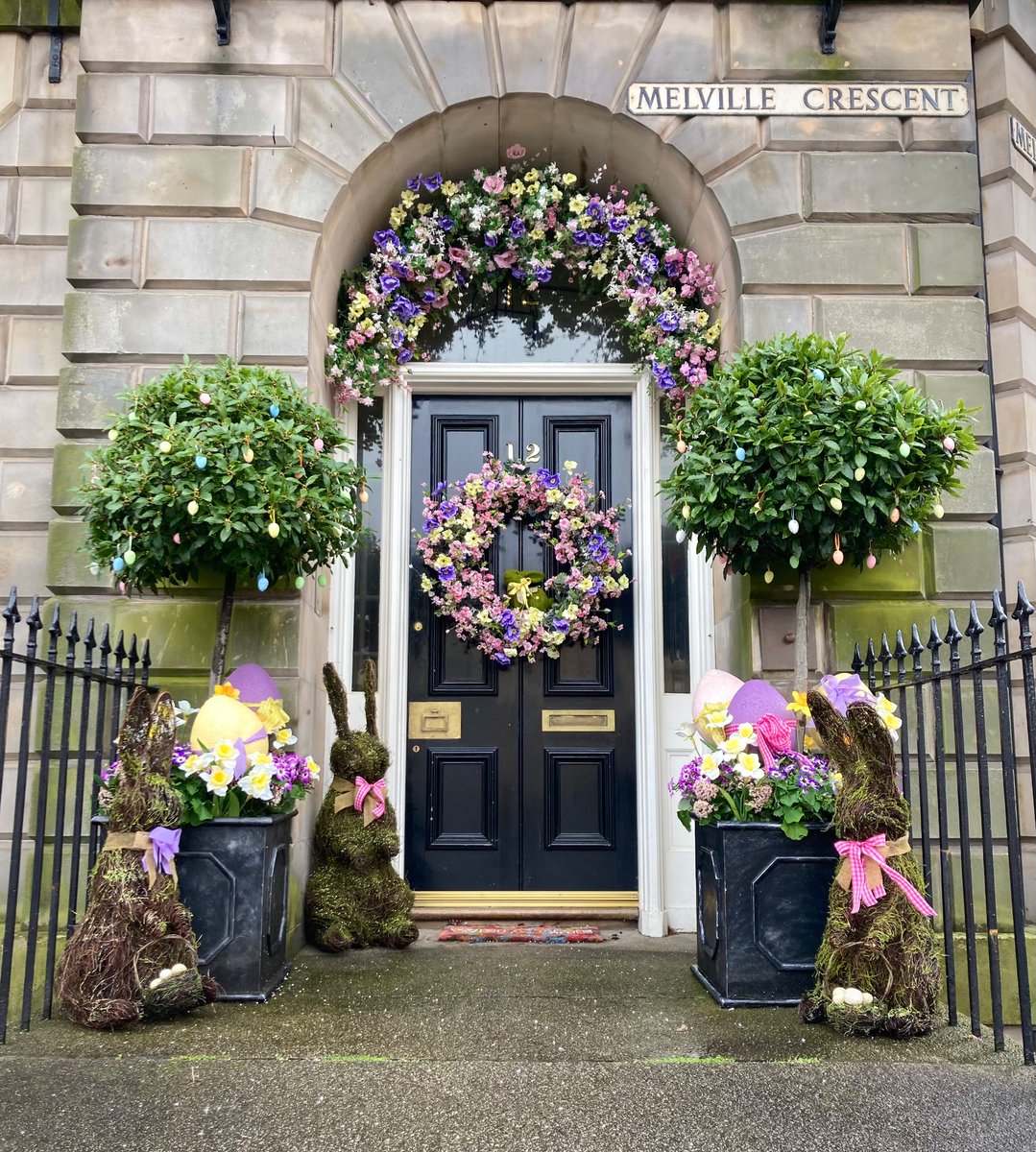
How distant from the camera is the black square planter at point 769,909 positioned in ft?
12.5

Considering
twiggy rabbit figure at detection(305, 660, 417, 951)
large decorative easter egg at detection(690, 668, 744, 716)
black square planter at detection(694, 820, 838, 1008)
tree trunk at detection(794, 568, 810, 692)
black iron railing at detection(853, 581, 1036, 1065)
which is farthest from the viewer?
twiggy rabbit figure at detection(305, 660, 417, 951)

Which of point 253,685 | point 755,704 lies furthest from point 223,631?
point 755,704

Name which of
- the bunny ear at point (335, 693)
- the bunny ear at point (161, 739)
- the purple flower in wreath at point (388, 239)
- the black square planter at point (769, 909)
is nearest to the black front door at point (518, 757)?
the bunny ear at point (335, 693)

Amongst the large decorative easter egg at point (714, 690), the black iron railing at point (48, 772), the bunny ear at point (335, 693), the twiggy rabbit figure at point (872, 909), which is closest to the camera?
the twiggy rabbit figure at point (872, 909)

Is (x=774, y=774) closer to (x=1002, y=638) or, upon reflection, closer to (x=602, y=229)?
(x=1002, y=638)

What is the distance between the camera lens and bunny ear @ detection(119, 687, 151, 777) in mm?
3676

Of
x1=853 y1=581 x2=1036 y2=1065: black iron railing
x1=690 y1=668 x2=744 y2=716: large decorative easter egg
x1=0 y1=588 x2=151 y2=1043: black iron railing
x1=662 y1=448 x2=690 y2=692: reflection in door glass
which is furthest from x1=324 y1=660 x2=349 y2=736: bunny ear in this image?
x1=853 y1=581 x2=1036 y2=1065: black iron railing

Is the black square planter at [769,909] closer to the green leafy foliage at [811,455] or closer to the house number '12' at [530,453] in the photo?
the green leafy foliage at [811,455]

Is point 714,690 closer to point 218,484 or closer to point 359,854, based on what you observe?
point 359,854

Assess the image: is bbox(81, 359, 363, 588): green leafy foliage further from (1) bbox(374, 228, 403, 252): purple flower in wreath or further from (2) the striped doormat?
(2) the striped doormat

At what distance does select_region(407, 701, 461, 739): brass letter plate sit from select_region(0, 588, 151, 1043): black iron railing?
1650 mm

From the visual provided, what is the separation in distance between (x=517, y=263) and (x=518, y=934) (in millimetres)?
3971

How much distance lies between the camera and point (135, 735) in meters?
3.75

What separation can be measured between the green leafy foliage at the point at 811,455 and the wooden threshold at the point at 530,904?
2.45 m
